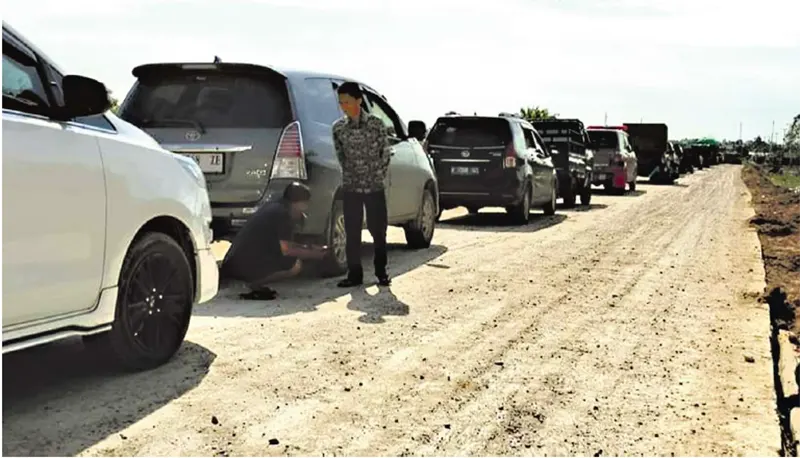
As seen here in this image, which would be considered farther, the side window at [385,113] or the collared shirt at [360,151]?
the side window at [385,113]

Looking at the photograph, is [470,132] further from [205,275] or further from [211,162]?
[205,275]

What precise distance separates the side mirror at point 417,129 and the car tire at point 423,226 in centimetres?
69

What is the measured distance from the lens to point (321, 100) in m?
8.73

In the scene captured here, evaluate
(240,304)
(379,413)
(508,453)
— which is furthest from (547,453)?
(240,304)

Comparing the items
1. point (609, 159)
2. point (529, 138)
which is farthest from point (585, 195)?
point (529, 138)

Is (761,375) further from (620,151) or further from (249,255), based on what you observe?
(620,151)

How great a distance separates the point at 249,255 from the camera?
7918 mm

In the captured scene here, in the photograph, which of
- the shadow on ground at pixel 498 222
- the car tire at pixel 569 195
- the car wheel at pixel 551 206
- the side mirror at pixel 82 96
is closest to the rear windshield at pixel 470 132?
the shadow on ground at pixel 498 222

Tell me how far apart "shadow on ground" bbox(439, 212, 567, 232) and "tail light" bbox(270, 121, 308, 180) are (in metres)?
7.37

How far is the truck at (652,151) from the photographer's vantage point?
3988 centimetres

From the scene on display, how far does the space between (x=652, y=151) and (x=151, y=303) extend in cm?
3851

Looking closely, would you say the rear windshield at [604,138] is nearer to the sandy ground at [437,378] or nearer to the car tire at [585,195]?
the car tire at [585,195]

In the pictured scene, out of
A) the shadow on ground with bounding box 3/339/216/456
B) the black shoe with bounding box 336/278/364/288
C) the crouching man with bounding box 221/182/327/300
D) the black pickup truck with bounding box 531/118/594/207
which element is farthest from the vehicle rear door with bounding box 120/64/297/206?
the black pickup truck with bounding box 531/118/594/207

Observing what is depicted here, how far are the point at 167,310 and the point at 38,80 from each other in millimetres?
1467
